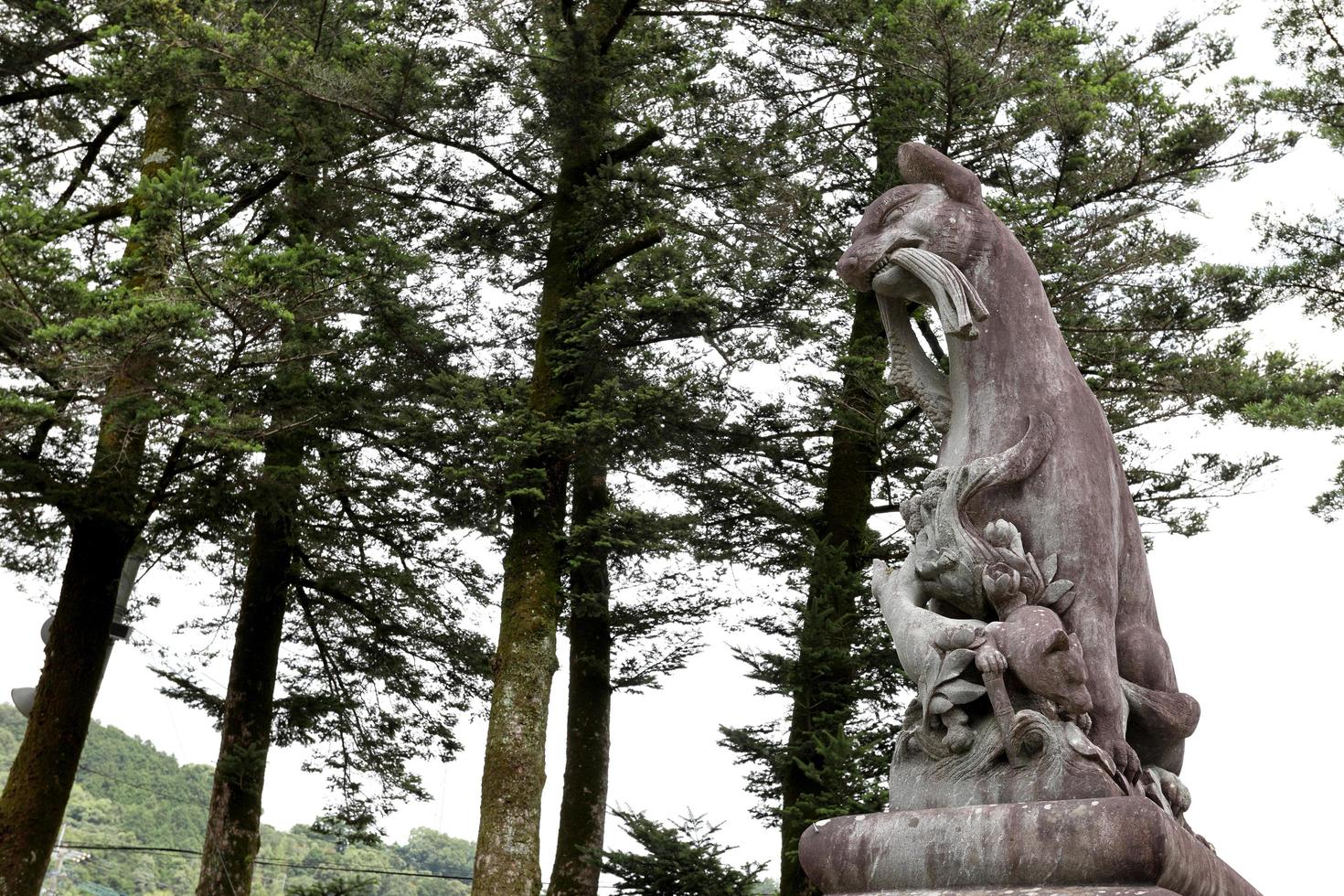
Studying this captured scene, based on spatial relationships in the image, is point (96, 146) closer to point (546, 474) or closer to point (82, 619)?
point (82, 619)

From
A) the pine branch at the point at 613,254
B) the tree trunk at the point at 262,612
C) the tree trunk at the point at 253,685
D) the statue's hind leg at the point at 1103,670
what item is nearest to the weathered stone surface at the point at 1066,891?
the statue's hind leg at the point at 1103,670

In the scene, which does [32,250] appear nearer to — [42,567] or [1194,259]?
[42,567]

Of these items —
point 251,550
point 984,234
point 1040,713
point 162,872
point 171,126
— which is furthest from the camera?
point 162,872

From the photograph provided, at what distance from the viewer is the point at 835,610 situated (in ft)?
37.9

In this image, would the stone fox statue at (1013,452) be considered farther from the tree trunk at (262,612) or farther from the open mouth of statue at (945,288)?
the tree trunk at (262,612)

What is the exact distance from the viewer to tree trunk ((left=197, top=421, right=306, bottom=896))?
41.7 ft

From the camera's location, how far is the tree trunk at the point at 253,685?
1272 centimetres

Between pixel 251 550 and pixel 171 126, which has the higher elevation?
pixel 171 126

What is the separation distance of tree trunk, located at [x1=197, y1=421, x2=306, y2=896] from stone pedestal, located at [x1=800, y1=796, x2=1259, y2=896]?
973 cm

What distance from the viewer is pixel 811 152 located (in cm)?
1304

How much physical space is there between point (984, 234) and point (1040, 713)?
5.27 ft

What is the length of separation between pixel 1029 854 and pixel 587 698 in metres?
10.7

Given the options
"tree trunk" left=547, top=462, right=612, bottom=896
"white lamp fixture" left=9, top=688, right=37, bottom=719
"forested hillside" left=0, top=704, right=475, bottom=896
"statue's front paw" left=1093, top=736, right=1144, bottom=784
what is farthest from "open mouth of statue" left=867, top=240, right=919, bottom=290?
"forested hillside" left=0, top=704, right=475, bottom=896

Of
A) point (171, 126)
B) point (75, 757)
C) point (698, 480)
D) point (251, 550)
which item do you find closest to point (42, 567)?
point (251, 550)
